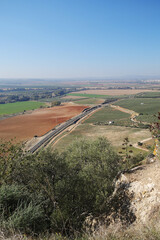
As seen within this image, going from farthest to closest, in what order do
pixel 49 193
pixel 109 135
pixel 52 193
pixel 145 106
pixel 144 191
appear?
pixel 145 106, pixel 109 135, pixel 52 193, pixel 49 193, pixel 144 191

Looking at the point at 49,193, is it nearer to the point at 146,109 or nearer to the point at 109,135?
the point at 109,135

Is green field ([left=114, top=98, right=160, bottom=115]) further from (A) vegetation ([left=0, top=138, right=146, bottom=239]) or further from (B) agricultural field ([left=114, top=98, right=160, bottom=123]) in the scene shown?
(A) vegetation ([left=0, top=138, right=146, bottom=239])

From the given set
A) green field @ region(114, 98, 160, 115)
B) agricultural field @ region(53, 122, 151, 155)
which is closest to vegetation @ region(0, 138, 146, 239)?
agricultural field @ region(53, 122, 151, 155)

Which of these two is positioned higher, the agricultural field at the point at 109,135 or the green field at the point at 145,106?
the green field at the point at 145,106

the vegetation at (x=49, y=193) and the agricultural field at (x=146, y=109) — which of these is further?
the agricultural field at (x=146, y=109)

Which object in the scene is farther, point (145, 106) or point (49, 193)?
point (145, 106)

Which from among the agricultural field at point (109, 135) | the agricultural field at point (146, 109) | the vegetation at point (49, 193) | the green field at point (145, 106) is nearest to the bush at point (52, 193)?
the vegetation at point (49, 193)

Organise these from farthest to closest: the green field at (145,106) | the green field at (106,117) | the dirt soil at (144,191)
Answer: the green field at (145,106), the green field at (106,117), the dirt soil at (144,191)

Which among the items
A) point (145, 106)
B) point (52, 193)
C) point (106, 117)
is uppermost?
point (145, 106)

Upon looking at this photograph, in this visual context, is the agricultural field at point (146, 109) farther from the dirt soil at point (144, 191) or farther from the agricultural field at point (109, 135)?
the dirt soil at point (144, 191)

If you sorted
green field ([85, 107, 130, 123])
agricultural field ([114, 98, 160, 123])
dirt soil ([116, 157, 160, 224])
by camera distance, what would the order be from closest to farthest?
dirt soil ([116, 157, 160, 224]) → agricultural field ([114, 98, 160, 123]) → green field ([85, 107, 130, 123])

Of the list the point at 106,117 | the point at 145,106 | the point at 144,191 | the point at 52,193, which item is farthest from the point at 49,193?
the point at 145,106

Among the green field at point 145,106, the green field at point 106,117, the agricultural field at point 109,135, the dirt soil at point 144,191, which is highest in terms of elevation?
the green field at point 145,106
